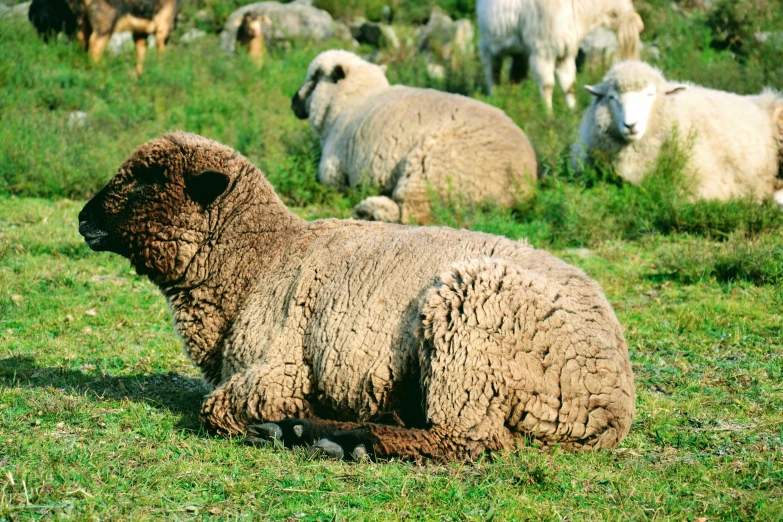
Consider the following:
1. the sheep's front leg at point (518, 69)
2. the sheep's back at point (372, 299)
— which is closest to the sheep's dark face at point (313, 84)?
the sheep's front leg at point (518, 69)

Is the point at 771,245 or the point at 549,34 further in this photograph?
the point at 549,34

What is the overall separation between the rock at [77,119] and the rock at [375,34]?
8.15 m

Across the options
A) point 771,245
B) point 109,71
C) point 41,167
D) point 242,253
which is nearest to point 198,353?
point 242,253

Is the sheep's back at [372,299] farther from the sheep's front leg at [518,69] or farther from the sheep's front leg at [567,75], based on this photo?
the sheep's front leg at [518,69]

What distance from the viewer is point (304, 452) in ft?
15.2

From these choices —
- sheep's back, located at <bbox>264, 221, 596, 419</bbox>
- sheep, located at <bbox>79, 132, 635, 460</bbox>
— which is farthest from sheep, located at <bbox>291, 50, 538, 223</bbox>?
sheep's back, located at <bbox>264, 221, 596, 419</bbox>

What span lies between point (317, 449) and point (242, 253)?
145 cm

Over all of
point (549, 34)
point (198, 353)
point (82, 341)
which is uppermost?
point (549, 34)

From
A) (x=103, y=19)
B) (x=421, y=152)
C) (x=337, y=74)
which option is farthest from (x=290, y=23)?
(x=421, y=152)

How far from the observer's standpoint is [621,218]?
10078 mm

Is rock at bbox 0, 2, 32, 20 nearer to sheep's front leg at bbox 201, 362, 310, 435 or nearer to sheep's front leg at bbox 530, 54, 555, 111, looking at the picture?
sheep's front leg at bbox 530, 54, 555, 111

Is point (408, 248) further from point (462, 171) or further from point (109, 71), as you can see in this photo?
point (109, 71)

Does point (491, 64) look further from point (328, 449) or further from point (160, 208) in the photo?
point (328, 449)

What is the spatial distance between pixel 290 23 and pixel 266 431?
1753 centimetres
